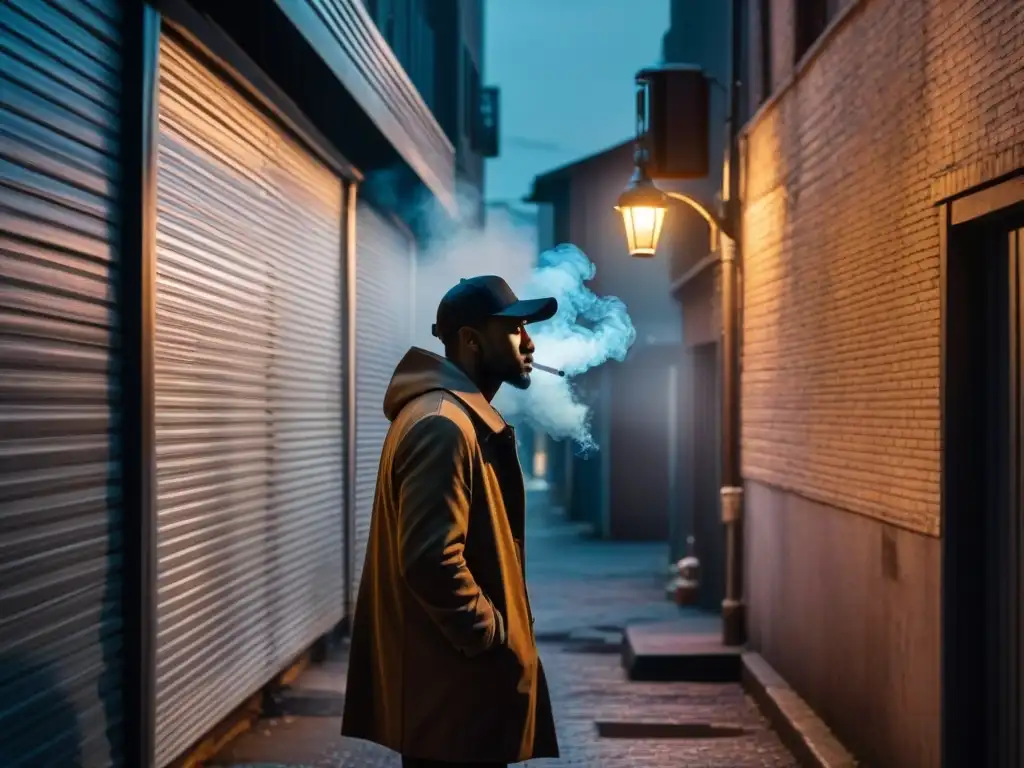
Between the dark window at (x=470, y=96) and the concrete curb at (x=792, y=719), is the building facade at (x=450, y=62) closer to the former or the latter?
the dark window at (x=470, y=96)

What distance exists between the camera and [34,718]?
4480mm

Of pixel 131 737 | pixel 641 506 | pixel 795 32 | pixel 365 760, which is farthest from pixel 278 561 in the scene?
pixel 641 506

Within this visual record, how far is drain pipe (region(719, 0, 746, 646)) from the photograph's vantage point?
10008mm

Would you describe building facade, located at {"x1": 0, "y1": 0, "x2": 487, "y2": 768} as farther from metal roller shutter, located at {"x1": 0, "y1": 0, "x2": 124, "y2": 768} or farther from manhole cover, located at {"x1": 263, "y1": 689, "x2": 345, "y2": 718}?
manhole cover, located at {"x1": 263, "y1": 689, "x2": 345, "y2": 718}

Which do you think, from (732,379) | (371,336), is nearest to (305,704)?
(371,336)

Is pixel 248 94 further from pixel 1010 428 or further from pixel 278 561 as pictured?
pixel 1010 428

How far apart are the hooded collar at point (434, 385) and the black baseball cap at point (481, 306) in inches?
6.5

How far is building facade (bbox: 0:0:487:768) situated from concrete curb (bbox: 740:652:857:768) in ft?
11.8

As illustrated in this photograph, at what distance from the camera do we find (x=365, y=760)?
284 inches

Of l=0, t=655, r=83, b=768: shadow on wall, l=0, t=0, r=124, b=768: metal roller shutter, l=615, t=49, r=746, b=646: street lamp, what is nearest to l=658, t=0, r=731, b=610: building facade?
l=615, t=49, r=746, b=646: street lamp

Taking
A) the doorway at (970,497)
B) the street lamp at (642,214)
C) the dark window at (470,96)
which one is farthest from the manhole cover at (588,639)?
the dark window at (470,96)

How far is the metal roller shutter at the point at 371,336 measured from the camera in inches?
441

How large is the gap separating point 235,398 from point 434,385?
368 cm

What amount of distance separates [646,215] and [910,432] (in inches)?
162
